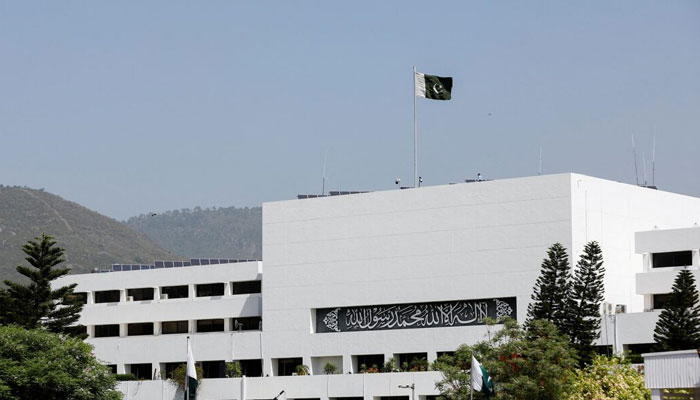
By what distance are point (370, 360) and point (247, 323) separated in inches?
306

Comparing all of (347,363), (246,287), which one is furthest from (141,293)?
(347,363)

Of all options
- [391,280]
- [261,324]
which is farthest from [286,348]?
[391,280]

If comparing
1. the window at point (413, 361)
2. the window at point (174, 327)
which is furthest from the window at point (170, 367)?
the window at point (413, 361)

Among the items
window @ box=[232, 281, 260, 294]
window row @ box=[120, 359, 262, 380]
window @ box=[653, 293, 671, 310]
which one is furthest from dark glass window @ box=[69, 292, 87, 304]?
window @ box=[653, 293, 671, 310]

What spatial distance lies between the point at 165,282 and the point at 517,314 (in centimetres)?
1941

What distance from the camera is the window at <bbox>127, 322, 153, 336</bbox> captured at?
66.1 metres

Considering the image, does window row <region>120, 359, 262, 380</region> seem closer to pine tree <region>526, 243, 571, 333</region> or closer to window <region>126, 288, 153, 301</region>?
window <region>126, 288, 153, 301</region>

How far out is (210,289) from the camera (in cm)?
6391

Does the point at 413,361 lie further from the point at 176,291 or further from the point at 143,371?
the point at 143,371

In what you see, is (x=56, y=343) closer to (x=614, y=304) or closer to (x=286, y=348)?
(x=286, y=348)

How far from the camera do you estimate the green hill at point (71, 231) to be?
511ft

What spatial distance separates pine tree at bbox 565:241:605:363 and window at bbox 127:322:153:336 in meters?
24.0

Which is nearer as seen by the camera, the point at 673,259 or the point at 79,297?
the point at 673,259

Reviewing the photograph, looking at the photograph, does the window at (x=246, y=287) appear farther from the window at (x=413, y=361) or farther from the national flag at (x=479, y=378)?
the national flag at (x=479, y=378)
